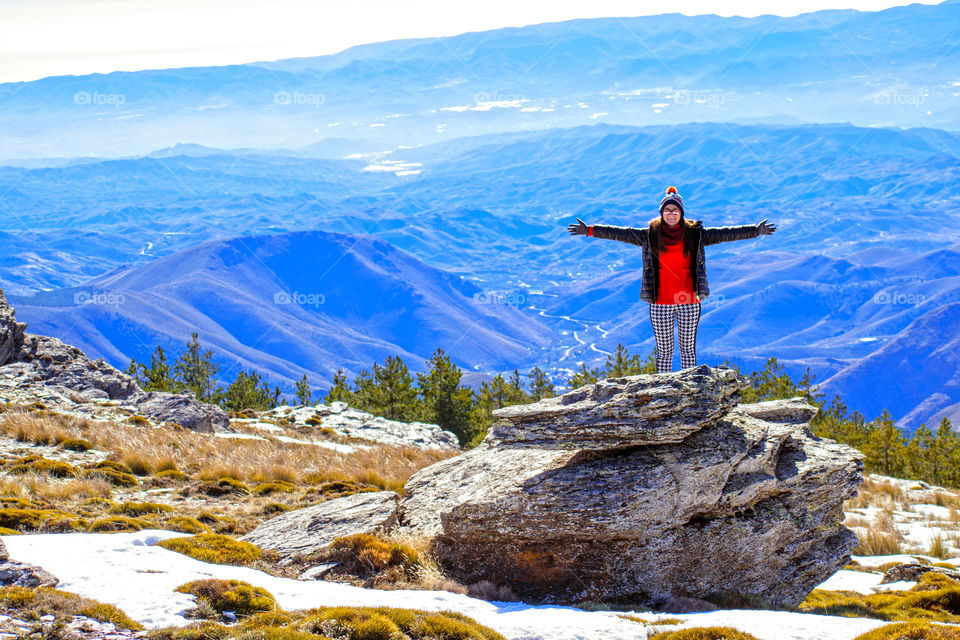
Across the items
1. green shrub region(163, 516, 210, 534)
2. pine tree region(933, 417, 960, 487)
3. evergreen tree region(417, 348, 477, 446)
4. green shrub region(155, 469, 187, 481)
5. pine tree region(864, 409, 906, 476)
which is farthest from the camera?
evergreen tree region(417, 348, 477, 446)

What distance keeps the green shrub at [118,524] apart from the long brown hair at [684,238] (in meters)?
10.9

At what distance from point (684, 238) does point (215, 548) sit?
10.2 meters

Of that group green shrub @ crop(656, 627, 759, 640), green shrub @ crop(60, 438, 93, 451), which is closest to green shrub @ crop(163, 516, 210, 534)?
green shrub @ crop(60, 438, 93, 451)

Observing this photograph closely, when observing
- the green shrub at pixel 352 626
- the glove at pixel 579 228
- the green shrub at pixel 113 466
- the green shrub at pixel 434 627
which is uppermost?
the glove at pixel 579 228

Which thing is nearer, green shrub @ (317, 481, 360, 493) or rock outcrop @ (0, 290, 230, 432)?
green shrub @ (317, 481, 360, 493)

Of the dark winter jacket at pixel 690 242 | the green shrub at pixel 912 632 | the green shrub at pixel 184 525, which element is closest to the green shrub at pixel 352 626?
the green shrub at pixel 184 525

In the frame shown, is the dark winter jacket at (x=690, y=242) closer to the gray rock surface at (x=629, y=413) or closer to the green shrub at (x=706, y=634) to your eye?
the gray rock surface at (x=629, y=413)

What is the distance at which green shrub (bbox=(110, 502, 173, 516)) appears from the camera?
15.5 m

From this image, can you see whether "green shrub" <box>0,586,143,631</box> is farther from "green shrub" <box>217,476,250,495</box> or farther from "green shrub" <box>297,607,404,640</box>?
"green shrub" <box>217,476,250,495</box>

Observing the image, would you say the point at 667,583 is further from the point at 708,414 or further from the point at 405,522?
the point at 405,522

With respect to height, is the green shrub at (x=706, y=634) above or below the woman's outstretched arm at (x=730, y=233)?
below

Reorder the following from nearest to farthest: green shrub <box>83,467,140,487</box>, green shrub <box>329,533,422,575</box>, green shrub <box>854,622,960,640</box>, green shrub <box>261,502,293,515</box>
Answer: green shrub <box>854,622,960,640</box> → green shrub <box>329,533,422,575</box> → green shrub <box>261,502,293,515</box> → green shrub <box>83,467,140,487</box>

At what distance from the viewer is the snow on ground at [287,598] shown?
9.96 meters

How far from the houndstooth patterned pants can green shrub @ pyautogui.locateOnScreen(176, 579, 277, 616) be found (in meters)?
8.40
